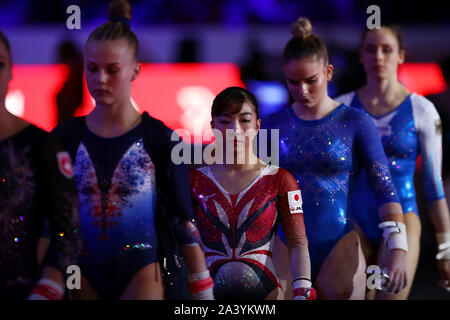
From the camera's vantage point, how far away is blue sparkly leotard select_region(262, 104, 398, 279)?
3637mm

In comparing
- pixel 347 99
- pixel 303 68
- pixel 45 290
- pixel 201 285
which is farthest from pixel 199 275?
pixel 347 99

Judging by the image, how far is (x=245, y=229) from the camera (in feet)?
10.7

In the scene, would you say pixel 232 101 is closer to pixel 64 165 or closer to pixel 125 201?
pixel 125 201

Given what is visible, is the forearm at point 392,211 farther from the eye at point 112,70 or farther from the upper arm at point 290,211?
the eye at point 112,70

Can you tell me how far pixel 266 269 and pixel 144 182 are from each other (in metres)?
0.71

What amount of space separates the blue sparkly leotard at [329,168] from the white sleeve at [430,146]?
0.64 metres

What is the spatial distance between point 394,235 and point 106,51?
1711 mm

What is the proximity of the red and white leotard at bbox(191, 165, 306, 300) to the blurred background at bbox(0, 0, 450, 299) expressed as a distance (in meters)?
4.58

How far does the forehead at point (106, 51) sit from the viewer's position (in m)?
3.19

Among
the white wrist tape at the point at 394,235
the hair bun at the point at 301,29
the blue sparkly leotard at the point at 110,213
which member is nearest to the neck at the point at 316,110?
the hair bun at the point at 301,29

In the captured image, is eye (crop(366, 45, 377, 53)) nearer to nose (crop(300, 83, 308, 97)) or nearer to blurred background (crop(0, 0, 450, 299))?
nose (crop(300, 83, 308, 97))

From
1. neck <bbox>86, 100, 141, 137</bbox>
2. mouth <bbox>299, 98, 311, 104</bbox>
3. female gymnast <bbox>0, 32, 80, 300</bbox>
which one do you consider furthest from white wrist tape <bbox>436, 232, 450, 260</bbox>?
female gymnast <bbox>0, 32, 80, 300</bbox>

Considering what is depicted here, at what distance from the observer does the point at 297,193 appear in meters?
3.31
